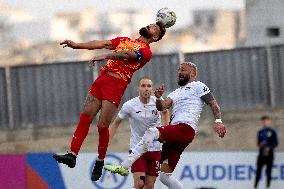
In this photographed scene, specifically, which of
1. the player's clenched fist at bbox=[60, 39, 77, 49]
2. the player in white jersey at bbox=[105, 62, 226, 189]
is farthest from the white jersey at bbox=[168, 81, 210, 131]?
the player's clenched fist at bbox=[60, 39, 77, 49]

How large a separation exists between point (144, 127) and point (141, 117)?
7.0 inches

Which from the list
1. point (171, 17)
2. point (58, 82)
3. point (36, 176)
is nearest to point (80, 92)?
point (58, 82)

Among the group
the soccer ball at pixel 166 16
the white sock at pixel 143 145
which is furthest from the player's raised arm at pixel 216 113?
the soccer ball at pixel 166 16

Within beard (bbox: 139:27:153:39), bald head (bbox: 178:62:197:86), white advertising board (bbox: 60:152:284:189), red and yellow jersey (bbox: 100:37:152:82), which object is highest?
beard (bbox: 139:27:153:39)

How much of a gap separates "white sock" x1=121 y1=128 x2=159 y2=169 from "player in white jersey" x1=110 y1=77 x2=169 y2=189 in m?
1.35

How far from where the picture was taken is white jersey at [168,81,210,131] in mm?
15437

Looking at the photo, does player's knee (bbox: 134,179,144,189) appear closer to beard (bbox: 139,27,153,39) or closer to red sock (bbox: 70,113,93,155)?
red sock (bbox: 70,113,93,155)

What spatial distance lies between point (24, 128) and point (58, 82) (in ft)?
5.85

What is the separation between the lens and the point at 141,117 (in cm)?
1695

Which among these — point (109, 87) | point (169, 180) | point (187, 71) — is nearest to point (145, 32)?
point (109, 87)

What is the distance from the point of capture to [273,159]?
21641 mm

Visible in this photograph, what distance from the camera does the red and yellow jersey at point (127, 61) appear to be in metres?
14.0

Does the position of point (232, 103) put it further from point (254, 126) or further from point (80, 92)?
point (80, 92)

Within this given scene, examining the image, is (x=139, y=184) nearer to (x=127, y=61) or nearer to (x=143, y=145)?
(x=143, y=145)
